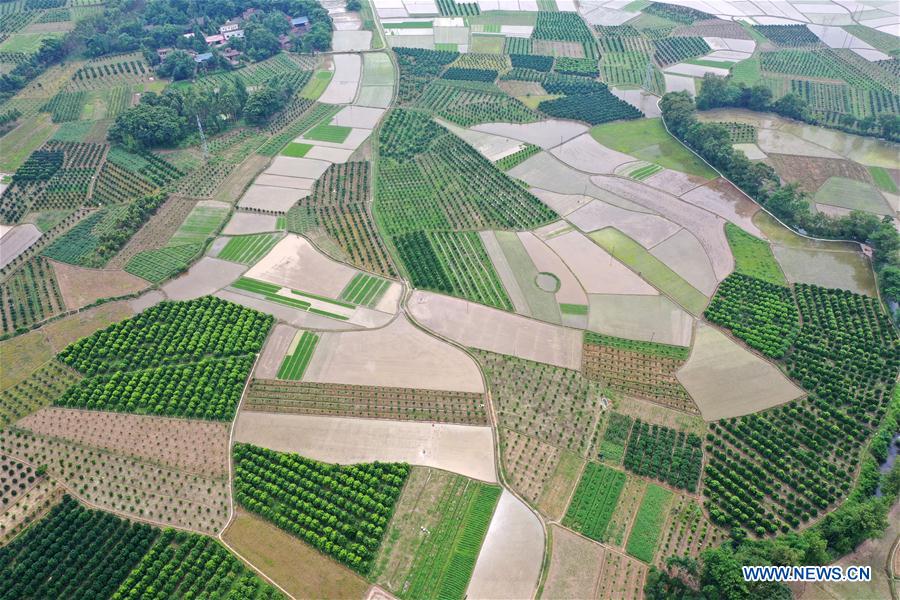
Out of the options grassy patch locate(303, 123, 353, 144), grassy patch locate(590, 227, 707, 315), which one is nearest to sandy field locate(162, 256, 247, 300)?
grassy patch locate(303, 123, 353, 144)

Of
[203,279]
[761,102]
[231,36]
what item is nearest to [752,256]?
[761,102]

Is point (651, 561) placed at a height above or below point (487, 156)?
below

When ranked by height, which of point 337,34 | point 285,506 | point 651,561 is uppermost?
point 337,34

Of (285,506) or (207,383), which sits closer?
(285,506)

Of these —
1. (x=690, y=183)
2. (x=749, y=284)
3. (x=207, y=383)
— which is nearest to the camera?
(x=207, y=383)

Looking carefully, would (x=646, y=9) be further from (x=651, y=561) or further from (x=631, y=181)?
(x=651, y=561)

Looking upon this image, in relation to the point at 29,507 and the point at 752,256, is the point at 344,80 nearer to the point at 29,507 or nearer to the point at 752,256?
the point at 752,256

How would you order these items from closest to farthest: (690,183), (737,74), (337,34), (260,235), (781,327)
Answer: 1. (781,327)
2. (260,235)
3. (690,183)
4. (737,74)
5. (337,34)

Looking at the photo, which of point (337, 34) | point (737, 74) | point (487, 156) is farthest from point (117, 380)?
point (737, 74)
